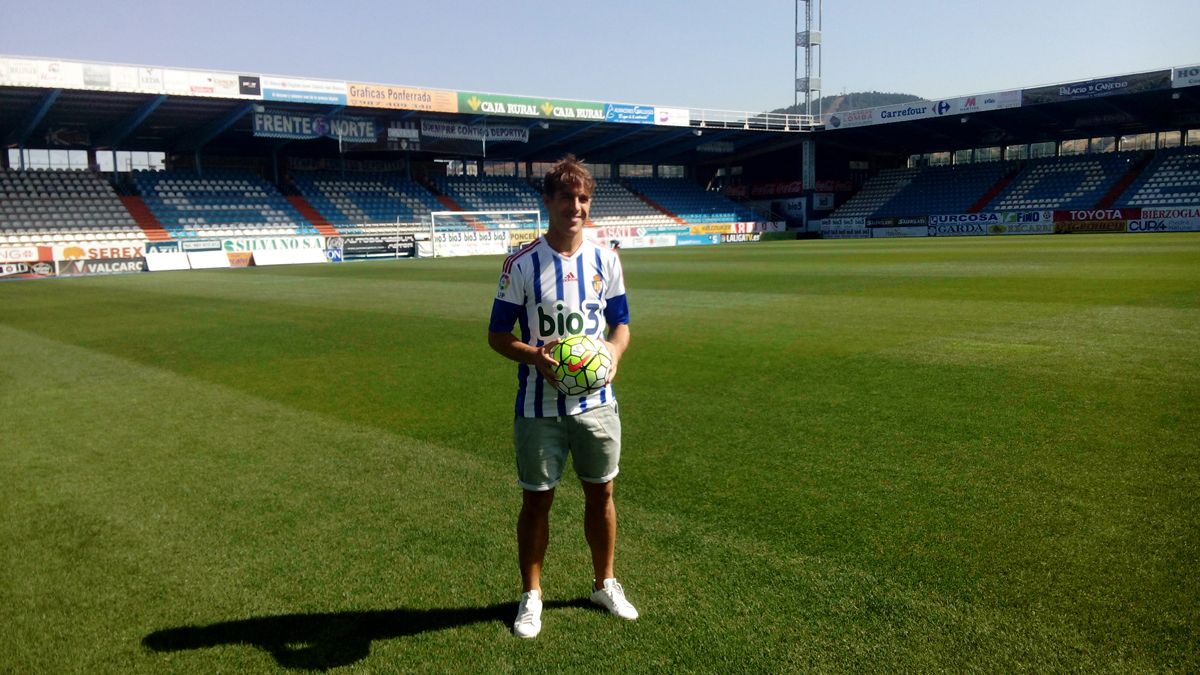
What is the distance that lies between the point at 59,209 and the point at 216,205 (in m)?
7.18

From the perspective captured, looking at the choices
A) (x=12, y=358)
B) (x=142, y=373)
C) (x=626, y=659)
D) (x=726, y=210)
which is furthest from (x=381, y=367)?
(x=726, y=210)

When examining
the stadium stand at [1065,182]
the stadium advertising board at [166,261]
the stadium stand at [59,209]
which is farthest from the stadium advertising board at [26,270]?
the stadium stand at [1065,182]

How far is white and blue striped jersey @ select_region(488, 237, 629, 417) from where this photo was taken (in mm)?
3406

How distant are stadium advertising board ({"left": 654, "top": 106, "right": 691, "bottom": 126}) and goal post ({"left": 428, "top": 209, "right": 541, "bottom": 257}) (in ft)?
32.2

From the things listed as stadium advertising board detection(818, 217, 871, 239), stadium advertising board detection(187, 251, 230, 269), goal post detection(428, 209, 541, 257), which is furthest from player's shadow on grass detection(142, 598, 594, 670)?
stadium advertising board detection(818, 217, 871, 239)

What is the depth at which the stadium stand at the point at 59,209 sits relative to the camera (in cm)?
3591

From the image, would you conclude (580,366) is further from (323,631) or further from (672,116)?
(672,116)

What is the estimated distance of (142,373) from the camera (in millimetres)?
9875

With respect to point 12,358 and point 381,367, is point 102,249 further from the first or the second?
point 381,367

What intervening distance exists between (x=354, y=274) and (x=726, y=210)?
3792 cm

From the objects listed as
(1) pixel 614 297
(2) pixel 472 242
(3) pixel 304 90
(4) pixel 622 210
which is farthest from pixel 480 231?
(1) pixel 614 297

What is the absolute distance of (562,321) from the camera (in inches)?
136

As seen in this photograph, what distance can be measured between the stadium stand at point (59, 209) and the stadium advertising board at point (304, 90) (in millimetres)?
9486

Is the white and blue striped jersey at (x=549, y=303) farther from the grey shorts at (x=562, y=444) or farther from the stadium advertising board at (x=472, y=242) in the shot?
the stadium advertising board at (x=472, y=242)
